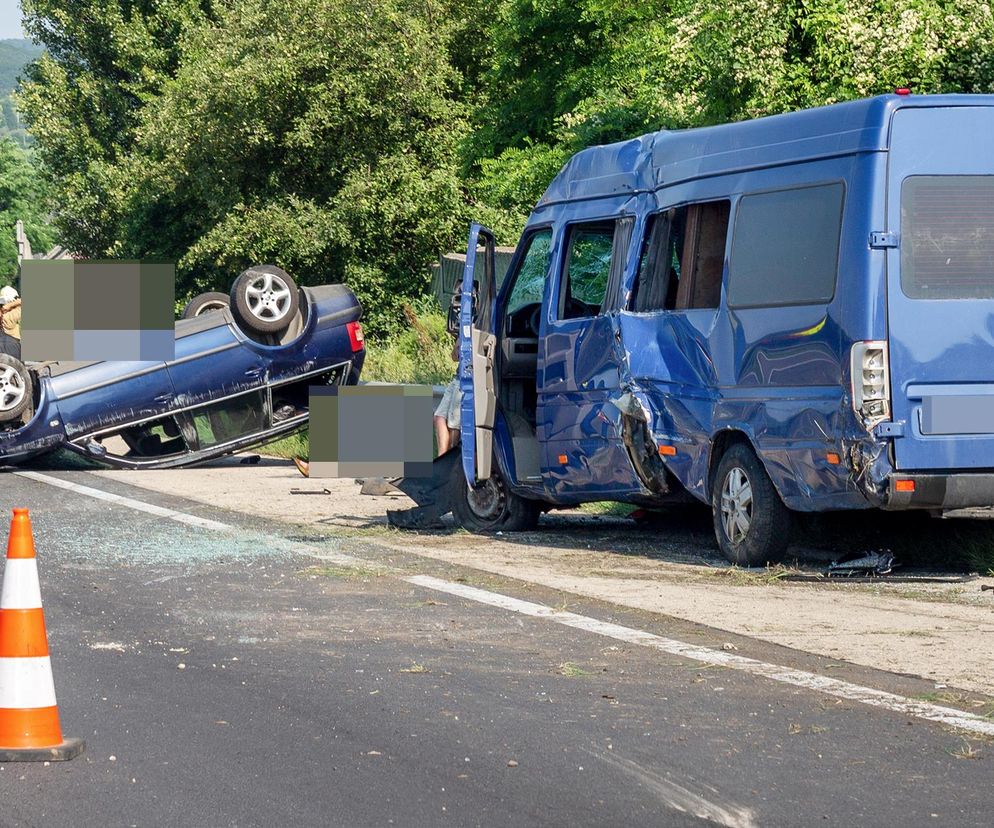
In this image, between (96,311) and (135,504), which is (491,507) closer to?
(135,504)

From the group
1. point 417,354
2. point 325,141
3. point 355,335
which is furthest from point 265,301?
point 325,141

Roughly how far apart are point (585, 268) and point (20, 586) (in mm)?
6430

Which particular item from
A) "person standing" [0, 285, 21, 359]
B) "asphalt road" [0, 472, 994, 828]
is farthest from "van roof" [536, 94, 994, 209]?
"person standing" [0, 285, 21, 359]

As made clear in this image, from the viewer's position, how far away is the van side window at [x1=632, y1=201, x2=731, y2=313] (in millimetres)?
10164

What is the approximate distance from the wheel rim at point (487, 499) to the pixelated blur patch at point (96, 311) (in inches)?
267

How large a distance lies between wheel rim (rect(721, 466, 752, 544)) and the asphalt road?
5.32ft

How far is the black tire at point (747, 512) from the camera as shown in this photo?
974 cm

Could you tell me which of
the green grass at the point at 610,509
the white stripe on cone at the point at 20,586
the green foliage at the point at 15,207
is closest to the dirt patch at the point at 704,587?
the green grass at the point at 610,509

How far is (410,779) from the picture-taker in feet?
17.0

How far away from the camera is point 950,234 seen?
896cm

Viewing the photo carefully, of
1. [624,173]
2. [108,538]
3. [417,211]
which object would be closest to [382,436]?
[108,538]

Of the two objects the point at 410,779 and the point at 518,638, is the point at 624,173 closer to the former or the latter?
the point at 518,638

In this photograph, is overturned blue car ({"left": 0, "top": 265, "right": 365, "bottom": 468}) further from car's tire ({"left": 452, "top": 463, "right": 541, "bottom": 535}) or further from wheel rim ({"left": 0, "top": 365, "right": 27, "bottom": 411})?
car's tire ({"left": 452, "top": 463, "right": 541, "bottom": 535})

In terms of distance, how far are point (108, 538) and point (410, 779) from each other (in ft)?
23.1
